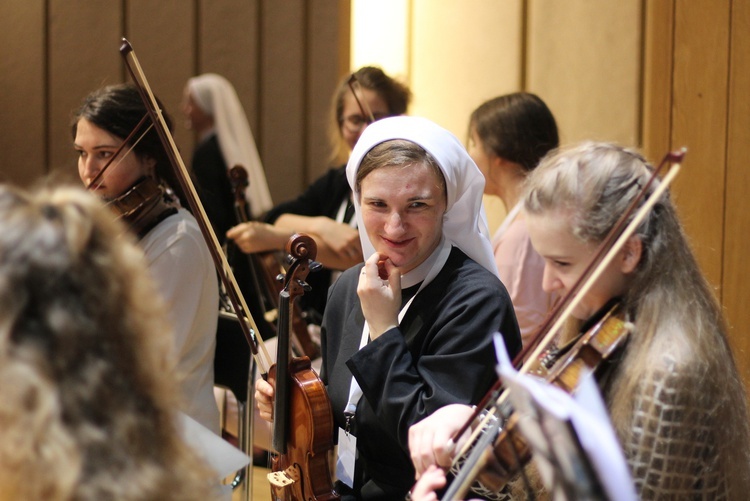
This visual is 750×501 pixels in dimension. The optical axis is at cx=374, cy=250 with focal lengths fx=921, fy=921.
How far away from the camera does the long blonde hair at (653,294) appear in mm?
1458

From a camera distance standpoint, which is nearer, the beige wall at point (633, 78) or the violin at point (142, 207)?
the violin at point (142, 207)

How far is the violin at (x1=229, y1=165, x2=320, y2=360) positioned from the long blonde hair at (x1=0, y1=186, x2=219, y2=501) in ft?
6.26

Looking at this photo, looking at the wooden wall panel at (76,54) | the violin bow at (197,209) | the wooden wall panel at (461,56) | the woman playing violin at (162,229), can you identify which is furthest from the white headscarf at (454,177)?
the wooden wall panel at (76,54)

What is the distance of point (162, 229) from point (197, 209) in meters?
0.37

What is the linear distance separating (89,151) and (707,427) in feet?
5.99

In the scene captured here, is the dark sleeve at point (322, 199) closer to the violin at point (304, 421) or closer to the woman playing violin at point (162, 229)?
the woman playing violin at point (162, 229)

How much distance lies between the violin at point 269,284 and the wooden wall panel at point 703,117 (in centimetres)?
141

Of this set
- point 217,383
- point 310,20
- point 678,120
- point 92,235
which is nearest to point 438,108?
point 310,20

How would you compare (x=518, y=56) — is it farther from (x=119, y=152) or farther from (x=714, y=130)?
(x=119, y=152)

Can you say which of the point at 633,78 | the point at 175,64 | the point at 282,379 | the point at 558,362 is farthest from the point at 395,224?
the point at 175,64

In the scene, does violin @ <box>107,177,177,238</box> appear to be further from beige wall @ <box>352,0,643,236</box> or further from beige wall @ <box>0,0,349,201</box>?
beige wall @ <box>0,0,349,201</box>

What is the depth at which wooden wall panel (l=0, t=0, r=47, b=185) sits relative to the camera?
4.62 m

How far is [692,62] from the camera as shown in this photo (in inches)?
132

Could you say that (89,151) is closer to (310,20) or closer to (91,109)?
(91,109)
